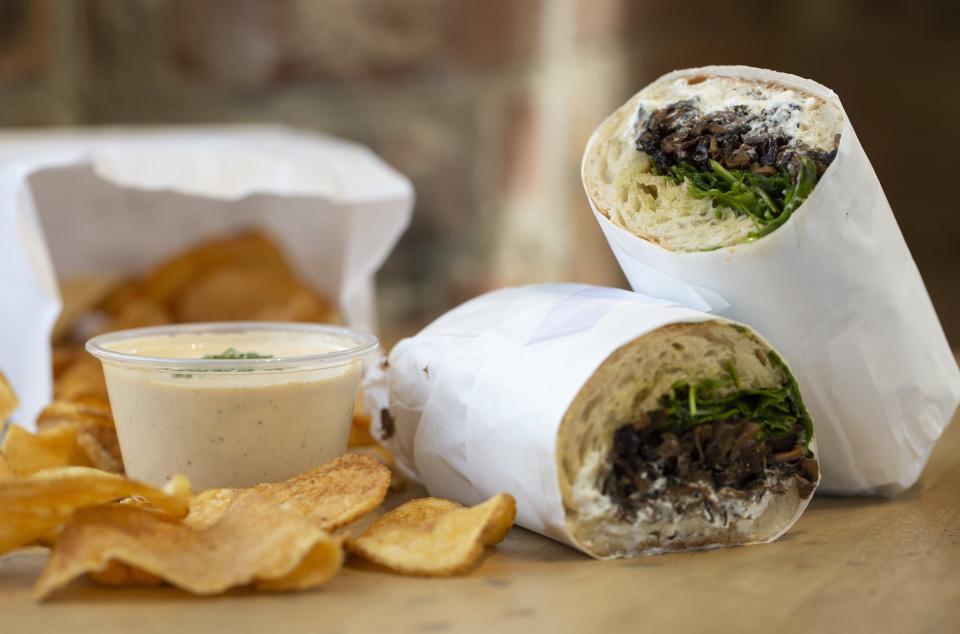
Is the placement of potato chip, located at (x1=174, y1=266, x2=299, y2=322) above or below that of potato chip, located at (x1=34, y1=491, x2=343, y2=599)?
below

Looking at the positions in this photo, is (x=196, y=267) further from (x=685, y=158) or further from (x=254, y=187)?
(x=685, y=158)

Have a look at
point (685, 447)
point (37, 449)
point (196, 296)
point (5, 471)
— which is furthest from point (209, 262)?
point (685, 447)

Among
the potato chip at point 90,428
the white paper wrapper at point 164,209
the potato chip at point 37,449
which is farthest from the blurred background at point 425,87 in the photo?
the potato chip at point 37,449

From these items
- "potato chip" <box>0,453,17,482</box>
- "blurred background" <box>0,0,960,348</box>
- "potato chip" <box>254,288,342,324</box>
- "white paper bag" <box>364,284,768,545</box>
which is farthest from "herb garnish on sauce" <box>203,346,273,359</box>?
"blurred background" <box>0,0,960,348</box>

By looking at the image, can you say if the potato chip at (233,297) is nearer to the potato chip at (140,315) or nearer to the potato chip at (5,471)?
the potato chip at (140,315)

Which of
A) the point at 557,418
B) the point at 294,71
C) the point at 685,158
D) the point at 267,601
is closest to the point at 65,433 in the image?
the point at 267,601

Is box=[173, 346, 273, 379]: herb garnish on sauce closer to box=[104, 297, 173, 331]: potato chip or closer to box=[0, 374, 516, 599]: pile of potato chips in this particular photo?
box=[0, 374, 516, 599]: pile of potato chips

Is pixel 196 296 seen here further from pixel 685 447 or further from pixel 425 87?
pixel 685 447
